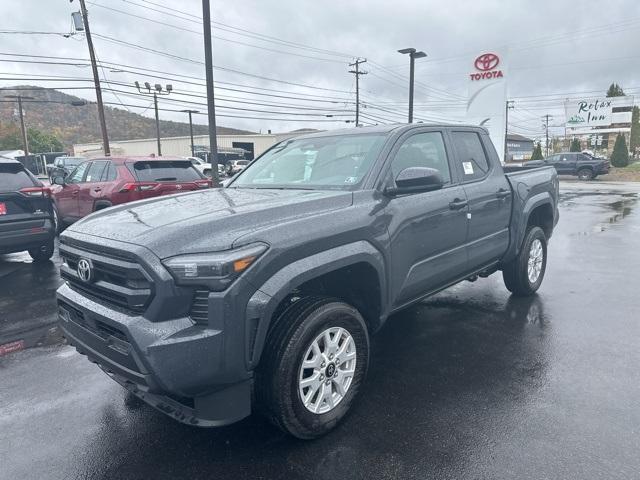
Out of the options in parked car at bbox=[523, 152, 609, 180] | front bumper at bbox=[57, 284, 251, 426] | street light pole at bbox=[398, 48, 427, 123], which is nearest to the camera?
front bumper at bbox=[57, 284, 251, 426]

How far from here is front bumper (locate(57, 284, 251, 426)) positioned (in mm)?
2223

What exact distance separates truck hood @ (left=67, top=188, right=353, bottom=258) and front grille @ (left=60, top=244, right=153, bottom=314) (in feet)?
0.38

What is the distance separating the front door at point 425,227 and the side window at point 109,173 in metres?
6.19

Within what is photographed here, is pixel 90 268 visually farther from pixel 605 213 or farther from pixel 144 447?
pixel 605 213

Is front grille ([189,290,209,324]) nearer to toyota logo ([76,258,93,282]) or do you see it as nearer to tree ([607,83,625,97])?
toyota logo ([76,258,93,282])

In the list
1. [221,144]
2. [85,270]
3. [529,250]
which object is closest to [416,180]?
[85,270]

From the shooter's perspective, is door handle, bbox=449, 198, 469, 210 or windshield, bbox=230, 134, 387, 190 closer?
windshield, bbox=230, 134, 387, 190

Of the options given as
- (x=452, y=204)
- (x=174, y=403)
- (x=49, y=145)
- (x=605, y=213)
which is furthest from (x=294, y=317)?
(x=49, y=145)

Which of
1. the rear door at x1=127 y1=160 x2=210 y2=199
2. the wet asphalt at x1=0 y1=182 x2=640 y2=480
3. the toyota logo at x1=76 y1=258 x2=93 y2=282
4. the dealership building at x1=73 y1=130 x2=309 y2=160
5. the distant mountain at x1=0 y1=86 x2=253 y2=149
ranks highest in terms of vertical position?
the distant mountain at x1=0 y1=86 x2=253 y2=149

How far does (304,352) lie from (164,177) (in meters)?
6.58

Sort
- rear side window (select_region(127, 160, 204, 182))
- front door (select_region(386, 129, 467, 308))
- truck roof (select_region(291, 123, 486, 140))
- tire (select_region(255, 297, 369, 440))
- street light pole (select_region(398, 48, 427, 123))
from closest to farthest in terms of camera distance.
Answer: tire (select_region(255, 297, 369, 440)) → front door (select_region(386, 129, 467, 308)) → truck roof (select_region(291, 123, 486, 140)) → rear side window (select_region(127, 160, 204, 182)) → street light pole (select_region(398, 48, 427, 123))

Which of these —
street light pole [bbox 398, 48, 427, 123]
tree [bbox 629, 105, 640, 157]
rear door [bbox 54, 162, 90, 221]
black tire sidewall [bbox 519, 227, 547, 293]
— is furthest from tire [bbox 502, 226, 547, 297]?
tree [bbox 629, 105, 640, 157]

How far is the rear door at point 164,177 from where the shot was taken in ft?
26.6

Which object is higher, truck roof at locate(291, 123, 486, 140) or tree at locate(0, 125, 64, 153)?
tree at locate(0, 125, 64, 153)
